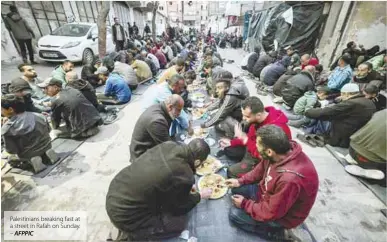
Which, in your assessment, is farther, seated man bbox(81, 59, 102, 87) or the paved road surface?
seated man bbox(81, 59, 102, 87)

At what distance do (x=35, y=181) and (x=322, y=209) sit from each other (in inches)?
159

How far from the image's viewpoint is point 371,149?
122 inches

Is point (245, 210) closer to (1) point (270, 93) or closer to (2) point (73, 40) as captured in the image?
(1) point (270, 93)

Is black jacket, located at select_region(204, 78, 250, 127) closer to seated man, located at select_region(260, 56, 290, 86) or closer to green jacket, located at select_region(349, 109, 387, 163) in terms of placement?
green jacket, located at select_region(349, 109, 387, 163)

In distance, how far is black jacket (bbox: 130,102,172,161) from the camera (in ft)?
8.86

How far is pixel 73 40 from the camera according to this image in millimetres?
9102

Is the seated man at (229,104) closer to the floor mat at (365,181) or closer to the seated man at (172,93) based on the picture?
the seated man at (172,93)

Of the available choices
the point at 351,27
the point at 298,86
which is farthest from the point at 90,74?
the point at 351,27

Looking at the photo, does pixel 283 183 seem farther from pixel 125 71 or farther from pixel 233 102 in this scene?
pixel 125 71

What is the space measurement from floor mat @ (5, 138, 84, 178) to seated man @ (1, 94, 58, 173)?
2.4 inches

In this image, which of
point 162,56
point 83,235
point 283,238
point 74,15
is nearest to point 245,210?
point 283,238

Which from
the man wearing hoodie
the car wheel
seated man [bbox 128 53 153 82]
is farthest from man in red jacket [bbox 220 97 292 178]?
the man wearing hoodie

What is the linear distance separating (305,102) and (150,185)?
439 centimetres

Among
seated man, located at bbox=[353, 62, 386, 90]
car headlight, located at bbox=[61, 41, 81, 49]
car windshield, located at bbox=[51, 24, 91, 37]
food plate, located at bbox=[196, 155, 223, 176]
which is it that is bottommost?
food plate, located at bbox=[196, 155, 223, 176]
